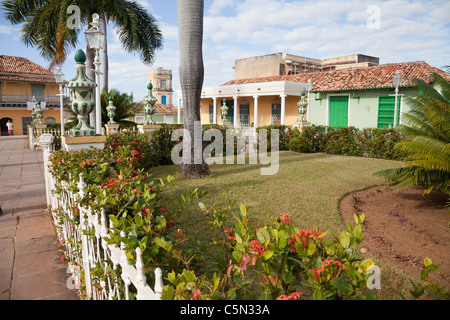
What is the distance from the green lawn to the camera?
17.1ft

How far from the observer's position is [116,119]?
680 inches

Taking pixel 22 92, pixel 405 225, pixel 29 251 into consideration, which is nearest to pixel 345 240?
pixel 29 251

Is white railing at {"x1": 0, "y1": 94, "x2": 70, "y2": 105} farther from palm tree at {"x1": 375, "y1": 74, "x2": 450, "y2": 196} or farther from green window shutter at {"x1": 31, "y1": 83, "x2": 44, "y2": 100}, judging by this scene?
palm tree at {"x1": 375, "y1": 74, "x2": 450, "y2": 196}

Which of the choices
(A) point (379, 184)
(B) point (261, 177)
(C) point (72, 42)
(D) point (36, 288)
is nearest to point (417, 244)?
(A) point (379, 184)

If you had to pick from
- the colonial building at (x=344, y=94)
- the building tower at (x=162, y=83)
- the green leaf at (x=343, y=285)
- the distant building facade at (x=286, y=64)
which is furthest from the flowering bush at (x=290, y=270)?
the building tower at (x=162, y=83)

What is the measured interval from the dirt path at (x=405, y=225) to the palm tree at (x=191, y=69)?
3600 millimetres

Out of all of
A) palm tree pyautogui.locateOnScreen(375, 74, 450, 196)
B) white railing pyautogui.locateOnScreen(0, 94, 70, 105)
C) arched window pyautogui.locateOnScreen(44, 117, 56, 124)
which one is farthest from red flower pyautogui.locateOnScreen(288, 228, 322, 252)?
arched window pyautogui.locateOnScreen(44, 117, 56, 124)

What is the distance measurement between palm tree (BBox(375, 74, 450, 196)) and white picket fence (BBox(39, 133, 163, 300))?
522 centimetres

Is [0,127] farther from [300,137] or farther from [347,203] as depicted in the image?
[347,203]

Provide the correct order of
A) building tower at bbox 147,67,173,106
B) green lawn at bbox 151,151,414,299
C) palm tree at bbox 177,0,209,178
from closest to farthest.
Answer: green lawn at bbox 151,151,414,299 < palm tree at bbox 177,0,209,178 < building tower at bbox 147,67,173,106

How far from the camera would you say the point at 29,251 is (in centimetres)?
422

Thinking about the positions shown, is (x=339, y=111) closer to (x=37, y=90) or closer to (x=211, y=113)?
(x=211, y=113)

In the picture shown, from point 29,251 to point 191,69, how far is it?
5193 mm

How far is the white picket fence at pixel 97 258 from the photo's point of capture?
162 cm
